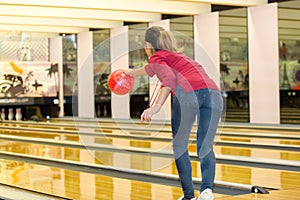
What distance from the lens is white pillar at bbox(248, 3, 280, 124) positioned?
1120 centimetres

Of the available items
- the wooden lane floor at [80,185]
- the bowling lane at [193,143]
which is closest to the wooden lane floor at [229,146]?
the bowling lane at [193,143]

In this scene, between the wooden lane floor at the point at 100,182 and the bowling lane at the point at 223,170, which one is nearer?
the wooden lane floor at the point at 100,182

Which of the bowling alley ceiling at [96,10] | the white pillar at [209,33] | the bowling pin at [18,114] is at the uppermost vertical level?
the bowling alley ceiling at [96,10]

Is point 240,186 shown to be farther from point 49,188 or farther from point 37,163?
point 37,163

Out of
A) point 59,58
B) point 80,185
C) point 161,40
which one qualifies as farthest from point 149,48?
point 59,58

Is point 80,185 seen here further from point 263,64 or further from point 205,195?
point 263,64

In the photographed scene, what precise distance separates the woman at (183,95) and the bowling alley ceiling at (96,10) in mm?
7376

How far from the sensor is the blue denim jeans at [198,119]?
3.38 metres

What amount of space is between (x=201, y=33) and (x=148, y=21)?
1.60 m

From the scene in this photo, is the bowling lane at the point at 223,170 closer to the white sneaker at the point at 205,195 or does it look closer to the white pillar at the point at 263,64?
the white sneaker at the point at 205,195

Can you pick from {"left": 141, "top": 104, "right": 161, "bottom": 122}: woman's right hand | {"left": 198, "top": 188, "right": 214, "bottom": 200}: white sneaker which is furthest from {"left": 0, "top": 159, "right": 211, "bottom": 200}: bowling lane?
{"left": 141, "top": 104, "right": 161, "bottom": 122}: woman's right hand

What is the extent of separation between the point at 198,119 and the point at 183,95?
0.59 feet

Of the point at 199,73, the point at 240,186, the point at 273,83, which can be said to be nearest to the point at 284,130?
the point at 273,83

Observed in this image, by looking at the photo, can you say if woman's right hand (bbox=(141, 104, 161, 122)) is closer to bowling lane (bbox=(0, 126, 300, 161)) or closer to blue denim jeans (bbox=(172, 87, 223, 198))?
blue denim jeans (bbox=(172, 87, 223, 198))
